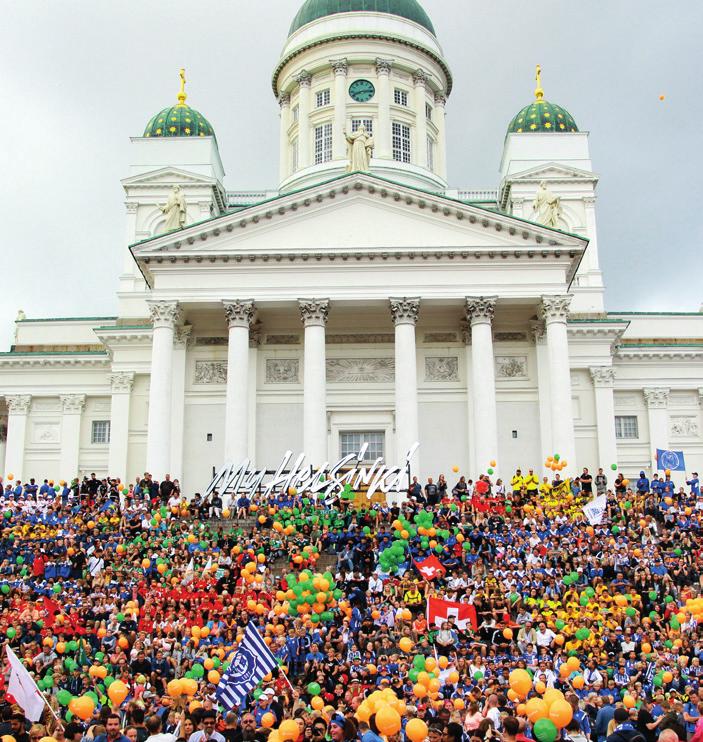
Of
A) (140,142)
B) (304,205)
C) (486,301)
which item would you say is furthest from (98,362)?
(486,301)

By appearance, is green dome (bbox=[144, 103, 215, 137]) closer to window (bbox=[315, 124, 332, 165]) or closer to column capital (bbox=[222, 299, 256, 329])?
window (bbox=[315, 124, 332, 165])

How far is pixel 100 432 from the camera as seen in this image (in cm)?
5041

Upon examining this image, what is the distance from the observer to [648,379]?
162 feet

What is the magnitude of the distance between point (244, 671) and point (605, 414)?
34050 mm

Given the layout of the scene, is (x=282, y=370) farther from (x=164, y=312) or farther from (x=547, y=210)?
(x=547, y=210)

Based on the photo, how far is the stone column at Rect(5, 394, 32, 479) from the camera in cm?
4978

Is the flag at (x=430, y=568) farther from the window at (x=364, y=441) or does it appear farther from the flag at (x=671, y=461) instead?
the window at (x=364, y=441)

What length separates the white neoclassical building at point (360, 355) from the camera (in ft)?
125

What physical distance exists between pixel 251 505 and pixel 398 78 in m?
34.5

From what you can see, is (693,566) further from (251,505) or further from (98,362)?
(98,362)

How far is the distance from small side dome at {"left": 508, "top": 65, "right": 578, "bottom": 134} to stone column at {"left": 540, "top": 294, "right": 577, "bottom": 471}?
1952cm

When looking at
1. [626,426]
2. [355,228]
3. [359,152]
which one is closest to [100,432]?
[355,228]

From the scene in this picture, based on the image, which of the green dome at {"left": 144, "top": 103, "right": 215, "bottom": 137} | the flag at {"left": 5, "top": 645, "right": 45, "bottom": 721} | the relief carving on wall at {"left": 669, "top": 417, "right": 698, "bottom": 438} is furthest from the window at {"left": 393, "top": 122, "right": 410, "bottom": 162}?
the flag at {"left": 5, "top": 645, "right": 45, "bottom": 721}

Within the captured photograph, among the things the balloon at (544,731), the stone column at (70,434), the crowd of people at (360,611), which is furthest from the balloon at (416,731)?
the stone column at (70,434)
